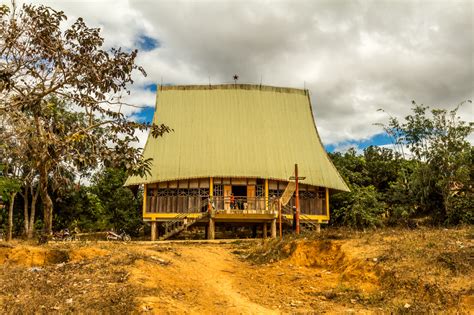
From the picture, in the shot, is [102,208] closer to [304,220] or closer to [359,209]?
[304,220]

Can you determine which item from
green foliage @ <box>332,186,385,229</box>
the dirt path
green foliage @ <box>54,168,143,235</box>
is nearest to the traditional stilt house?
green foliage @ <box>332,186,385,229</box>

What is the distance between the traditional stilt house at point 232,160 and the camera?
22.9 meters

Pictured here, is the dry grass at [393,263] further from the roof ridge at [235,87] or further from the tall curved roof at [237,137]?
the roof ridge at [235,87]

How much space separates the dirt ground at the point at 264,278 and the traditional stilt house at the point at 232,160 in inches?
382

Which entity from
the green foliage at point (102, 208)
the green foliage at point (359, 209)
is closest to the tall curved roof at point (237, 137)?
the green foliage at point (359, 209)

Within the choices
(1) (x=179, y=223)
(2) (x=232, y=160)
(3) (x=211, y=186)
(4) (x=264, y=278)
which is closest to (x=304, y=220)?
(2) (x=232, y=160)

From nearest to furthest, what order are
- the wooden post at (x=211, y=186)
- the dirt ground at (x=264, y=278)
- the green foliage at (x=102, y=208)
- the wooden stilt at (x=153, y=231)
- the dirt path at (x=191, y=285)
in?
the dirt ground at (x=264, y=278), the dirt path at (x=191, y=285), the wooden stilt at (x=153, y=231), the wooden post at (x=211, y=186), the green foliage at (x=102, y=208)

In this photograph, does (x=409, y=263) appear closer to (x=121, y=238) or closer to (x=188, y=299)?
(x=188, y=299)

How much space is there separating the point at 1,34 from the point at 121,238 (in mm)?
16376

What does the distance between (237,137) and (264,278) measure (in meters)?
15.5

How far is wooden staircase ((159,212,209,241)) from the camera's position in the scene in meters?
21.2

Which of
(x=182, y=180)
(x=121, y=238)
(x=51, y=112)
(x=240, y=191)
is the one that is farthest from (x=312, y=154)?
(x=51, y=112)

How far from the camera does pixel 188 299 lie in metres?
8.15

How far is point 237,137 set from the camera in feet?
82.9
